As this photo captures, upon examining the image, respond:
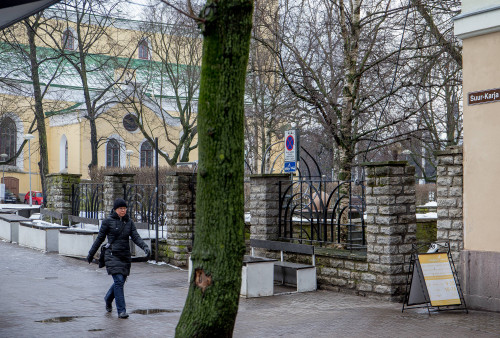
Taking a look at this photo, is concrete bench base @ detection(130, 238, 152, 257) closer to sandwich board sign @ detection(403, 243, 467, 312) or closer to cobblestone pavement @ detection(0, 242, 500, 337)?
cobblestone pavement @ detection(0, 242, 500, 337)

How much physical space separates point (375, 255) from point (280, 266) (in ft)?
7.30

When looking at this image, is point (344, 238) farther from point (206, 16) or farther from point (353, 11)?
point (206, 16)

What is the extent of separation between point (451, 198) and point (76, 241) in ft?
32.1

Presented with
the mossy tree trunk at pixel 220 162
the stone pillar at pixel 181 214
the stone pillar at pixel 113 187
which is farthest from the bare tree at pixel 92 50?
the mossy tree trunk at pixel 220 162

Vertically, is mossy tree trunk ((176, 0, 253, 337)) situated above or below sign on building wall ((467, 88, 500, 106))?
below

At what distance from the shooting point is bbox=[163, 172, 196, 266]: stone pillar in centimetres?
1482

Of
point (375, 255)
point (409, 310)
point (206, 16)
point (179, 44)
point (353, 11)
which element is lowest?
point (409, 310)

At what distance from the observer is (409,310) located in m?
9.62

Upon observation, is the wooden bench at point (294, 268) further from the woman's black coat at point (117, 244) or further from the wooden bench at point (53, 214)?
the wooden bench at point (53, 214)

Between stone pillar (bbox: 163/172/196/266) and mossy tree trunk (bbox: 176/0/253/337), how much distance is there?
365 inches

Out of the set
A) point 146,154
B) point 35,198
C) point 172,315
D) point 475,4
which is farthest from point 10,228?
point 35,198

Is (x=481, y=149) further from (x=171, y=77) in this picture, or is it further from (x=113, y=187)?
(x=171, y=77)

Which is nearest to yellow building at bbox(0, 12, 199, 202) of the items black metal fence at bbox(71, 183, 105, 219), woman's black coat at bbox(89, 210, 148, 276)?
black metal fence at bbox(71, 183, 105, 219)

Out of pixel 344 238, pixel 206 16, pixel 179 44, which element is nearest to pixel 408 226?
pixel 344 238
